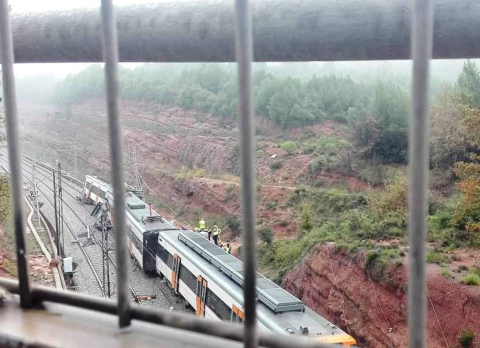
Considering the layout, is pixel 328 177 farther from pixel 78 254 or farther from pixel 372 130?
pixel 78 254

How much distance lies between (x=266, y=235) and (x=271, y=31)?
46.2 ft

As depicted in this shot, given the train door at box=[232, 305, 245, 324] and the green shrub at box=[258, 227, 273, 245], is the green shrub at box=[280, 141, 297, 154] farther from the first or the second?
the train door at box=[232, 305, 245, 324]

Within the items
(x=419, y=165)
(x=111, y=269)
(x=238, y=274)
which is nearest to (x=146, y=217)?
(x=111, y=269)

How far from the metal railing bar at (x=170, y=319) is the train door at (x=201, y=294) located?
286 inches

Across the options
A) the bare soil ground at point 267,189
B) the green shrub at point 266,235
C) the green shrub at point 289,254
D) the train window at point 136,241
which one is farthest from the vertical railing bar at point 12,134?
the green shrub at point 266,235

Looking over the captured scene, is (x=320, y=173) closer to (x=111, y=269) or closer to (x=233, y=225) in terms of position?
(x=233, y=225)

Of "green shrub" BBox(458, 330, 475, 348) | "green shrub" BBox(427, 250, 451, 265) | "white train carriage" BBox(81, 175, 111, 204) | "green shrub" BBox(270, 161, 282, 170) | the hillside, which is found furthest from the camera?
"green shrub" BBox(270, 161, 282, 170)

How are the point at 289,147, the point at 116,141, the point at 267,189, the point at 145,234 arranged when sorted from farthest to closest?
the point at 289,147 < the point at 267,189 < the point at 145,234 < the point at 116,141

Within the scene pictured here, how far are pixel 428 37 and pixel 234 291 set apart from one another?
22.5 feet

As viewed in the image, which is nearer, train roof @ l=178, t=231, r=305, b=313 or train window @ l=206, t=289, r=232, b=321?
train roof @ l=178, t=231, r=305, b=313

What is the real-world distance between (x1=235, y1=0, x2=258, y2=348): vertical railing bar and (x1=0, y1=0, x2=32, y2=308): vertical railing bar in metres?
0.54

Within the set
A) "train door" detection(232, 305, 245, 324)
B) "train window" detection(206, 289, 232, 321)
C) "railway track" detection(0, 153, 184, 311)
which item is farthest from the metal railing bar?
"train window" detection(206, 289, 232, 321)

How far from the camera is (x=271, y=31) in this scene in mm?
1096

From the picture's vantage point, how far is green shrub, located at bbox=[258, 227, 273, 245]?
583 inches
